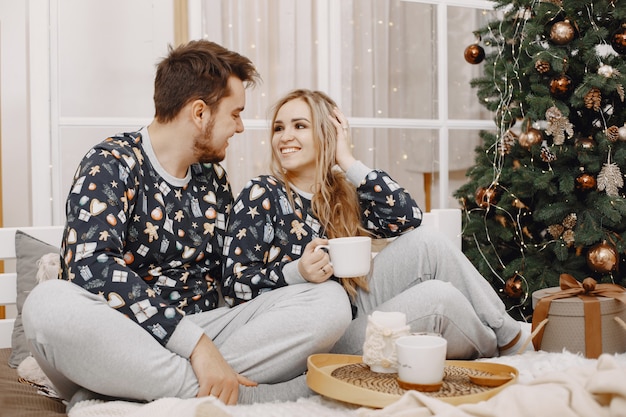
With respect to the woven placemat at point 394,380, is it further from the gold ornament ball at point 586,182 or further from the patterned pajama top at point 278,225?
the gold ornament ball at point 586,182

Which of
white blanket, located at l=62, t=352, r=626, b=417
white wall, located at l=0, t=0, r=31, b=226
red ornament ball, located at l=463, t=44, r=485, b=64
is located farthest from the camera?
white wall, located at l=0, t=0, r=31, b=226

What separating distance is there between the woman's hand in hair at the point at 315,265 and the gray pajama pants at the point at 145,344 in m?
0.03

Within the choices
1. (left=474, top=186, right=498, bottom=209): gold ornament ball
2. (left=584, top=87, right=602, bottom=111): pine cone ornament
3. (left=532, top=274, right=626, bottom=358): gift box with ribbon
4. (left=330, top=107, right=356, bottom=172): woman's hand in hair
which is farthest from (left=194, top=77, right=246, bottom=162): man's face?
(left=584, top=87, right=602, bottom=111): pine cone ornament

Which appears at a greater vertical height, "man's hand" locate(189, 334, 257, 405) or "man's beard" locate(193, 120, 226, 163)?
"man's beard" locate(193, 120, 226, 163)

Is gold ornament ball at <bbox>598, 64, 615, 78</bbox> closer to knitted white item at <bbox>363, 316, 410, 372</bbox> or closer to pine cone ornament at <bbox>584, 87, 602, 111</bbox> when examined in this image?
pine cone ornament at <bbox>584, 87, 602, 111</bbox>

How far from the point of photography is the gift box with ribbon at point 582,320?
1.70 meters

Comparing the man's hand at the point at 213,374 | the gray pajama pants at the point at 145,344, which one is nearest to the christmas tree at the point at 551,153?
the gray pajama pants at the point at 145,344

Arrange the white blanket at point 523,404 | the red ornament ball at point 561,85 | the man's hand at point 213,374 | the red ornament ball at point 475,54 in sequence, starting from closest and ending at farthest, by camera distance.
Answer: the white blanket at point 523,404 → the man's hand at point 213,374 → the red ornament ball at point 561,85 → the red ornament ball at point 475,54

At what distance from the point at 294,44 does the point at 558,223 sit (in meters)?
1.19

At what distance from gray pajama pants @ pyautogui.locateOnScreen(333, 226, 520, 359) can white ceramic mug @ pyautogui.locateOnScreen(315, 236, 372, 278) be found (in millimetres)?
198

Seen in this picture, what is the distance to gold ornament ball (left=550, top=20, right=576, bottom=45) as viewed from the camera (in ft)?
7.34

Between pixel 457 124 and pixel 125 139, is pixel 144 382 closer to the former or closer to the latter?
pixel 125 139

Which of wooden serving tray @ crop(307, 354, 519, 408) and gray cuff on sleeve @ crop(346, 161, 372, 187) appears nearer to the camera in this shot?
wooden serving tray @ crop(307, 354, 519, 408)

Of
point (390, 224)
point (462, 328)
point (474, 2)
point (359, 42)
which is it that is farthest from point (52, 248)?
point (474, 2)
